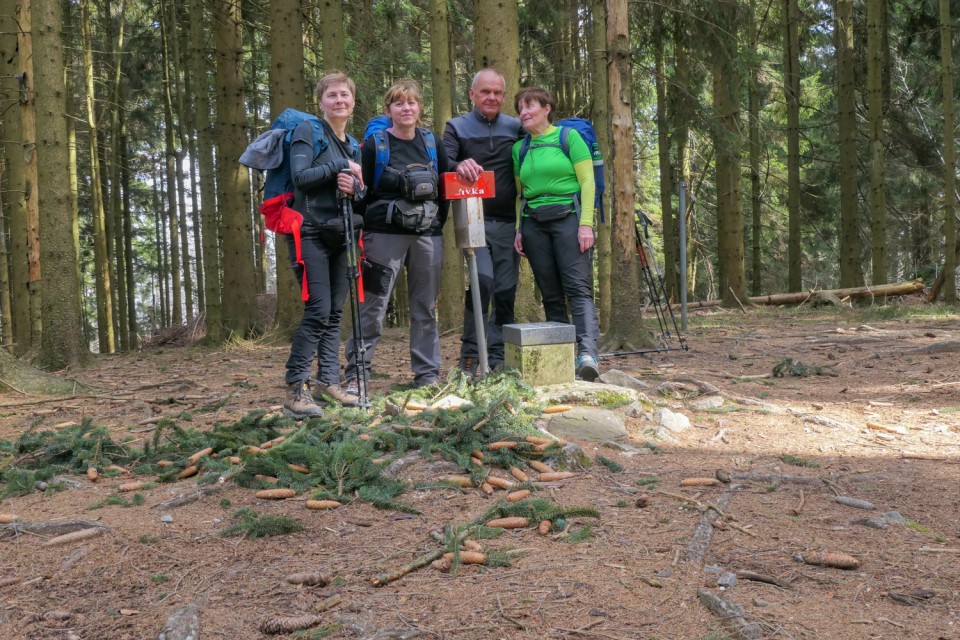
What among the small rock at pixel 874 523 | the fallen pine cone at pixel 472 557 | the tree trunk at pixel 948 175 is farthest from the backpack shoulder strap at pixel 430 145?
the tree trunk at pixel 948 175

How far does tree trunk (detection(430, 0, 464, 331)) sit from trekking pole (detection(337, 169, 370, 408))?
4.55 meters

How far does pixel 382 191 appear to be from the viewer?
18.2 ft

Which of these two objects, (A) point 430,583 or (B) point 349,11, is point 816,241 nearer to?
(B) point 349,11

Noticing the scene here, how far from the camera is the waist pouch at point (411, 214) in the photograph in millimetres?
Result: 5496

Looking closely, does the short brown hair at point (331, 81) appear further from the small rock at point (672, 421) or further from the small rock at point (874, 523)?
the small rock at point (874, 523)

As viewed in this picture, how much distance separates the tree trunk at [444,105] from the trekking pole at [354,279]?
4.55m

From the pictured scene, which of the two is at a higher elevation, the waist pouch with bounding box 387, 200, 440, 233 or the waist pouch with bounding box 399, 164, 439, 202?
the waist pouch with bounding box 399, 164, 439, 202

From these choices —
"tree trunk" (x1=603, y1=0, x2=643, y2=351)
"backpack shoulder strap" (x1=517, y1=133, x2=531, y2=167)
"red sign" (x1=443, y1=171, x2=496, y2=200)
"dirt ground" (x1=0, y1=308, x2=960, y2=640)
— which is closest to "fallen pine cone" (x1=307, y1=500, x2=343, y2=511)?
"dirt ground" (x1=0, y1=308, x2=960, y2=640)

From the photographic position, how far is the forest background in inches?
327

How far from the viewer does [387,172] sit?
216 inches

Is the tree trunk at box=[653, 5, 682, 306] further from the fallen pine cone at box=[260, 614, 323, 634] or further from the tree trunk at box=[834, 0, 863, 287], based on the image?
A: the fallen pine cone at box=[260, 614, 323, 634]

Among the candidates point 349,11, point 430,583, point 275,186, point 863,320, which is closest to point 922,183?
point 863,320

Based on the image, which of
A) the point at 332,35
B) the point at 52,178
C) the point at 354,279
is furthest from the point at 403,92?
the point at 332,35

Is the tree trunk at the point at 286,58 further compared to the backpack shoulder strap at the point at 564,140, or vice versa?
the tree trunk at the point at 286,58
